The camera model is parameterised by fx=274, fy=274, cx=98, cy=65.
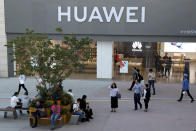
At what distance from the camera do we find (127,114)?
13.4 metres

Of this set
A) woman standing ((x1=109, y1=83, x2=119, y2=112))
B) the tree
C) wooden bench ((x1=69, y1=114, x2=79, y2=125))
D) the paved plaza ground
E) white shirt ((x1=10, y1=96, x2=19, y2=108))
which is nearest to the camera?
the paved plaza ground

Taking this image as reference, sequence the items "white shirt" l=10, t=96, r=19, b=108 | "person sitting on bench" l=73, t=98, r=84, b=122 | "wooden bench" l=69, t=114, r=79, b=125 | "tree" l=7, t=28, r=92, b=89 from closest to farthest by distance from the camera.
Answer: "wooden bench" l=69, t=114, r=79, b=125 < "person sitting on bench" l=73, t=98, r=84, b=122 < "tree" l=7, t=28, r=92, b=89 < "white shirt" l=10, t=96, r=19, b=108

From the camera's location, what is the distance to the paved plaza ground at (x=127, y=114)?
11.5 m

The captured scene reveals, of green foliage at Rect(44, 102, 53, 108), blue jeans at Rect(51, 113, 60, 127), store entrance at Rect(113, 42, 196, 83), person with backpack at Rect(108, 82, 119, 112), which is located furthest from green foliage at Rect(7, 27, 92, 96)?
store entrance at Rect(113, 42, 196, 83)

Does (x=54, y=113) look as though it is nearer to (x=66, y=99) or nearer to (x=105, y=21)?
(x=66, y=99)

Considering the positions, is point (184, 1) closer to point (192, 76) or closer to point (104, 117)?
point (192, 76)

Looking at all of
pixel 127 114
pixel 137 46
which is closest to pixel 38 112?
pixel 127 114

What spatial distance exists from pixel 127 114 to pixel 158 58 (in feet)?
39.7

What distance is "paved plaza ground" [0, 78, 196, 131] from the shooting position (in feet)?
37.7

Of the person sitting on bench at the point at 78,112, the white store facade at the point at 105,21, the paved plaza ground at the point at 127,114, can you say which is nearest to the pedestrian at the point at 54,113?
the paved plaza ground at the point at 127,114

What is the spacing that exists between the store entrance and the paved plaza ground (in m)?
3.43

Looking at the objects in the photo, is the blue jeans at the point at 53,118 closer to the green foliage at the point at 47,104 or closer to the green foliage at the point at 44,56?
the green foliage at the point at 47,104

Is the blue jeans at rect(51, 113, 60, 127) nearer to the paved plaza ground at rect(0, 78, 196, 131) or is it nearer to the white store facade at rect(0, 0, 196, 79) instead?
the paved plaza ground at rect(0, 78, 196, 131)

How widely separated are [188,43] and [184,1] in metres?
3.90
